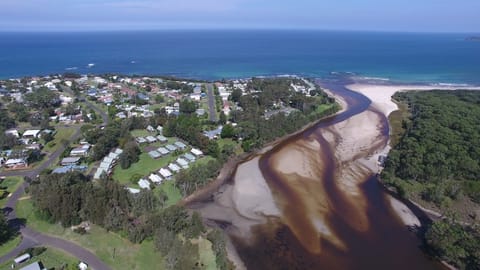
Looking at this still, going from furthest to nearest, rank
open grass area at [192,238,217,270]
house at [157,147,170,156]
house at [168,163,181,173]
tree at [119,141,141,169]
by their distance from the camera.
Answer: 1. house at [157,147,170,156]
2. tree at [119,141,141,169]
3. house at [168,163,181,173]
4. open grass area at [192,238,217,270]

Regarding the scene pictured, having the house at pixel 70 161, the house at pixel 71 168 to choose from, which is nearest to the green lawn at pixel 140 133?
the house at pixel 70 161

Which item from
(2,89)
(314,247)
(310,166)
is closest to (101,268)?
(314,247)

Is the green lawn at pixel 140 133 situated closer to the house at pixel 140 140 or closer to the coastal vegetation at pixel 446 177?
the house at pixel 140 140

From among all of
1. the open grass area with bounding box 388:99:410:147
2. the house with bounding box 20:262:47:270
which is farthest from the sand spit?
the house with bounding box 20:262:47:270

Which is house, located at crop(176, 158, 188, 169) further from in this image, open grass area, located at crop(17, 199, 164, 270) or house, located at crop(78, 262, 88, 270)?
house, located at crop(78, 262, 88, 270)

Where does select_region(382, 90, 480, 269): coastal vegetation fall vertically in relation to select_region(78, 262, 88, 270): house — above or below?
above

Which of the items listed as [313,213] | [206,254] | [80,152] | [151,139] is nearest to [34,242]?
[206,254]

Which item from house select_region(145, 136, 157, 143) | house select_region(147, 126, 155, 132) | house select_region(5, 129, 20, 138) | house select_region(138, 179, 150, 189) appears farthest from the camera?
house select_region(147, 126, 155, 132)

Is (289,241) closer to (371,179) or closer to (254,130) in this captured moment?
(371,179)
